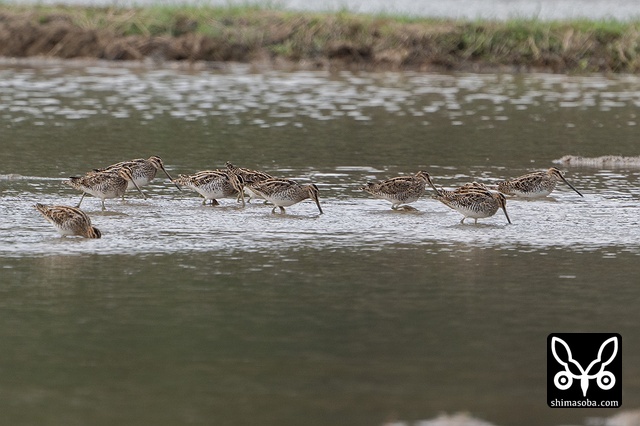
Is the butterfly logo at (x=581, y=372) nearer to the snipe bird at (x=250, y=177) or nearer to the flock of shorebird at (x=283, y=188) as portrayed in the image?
the flock of shorebird at (x=283, y=188)

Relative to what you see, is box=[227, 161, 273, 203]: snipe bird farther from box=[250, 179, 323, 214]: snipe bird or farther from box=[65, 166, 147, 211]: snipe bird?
box=[65, 166, 147, 211]: snipe bird

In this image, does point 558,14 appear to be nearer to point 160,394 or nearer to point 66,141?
point 66,141

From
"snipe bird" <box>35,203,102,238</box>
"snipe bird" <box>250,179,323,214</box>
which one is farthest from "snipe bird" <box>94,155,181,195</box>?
→ "snipe bird" <box>35,203,102,238</box>

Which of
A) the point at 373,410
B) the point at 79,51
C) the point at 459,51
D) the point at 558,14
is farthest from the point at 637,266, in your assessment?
the point at 558,14

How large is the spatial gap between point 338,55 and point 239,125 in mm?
9365

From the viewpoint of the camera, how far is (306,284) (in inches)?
448

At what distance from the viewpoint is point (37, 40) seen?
32250 millimetres

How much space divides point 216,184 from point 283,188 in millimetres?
894

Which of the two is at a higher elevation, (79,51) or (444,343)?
(79,51)

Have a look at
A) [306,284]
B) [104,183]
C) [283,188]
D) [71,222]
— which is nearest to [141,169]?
[104,183]

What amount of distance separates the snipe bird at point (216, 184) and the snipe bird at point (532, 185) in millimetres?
3247

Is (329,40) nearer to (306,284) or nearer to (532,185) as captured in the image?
(532,185)

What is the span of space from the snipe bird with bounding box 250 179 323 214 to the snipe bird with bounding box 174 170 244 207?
1.44 feet

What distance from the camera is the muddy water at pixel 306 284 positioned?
861cm
